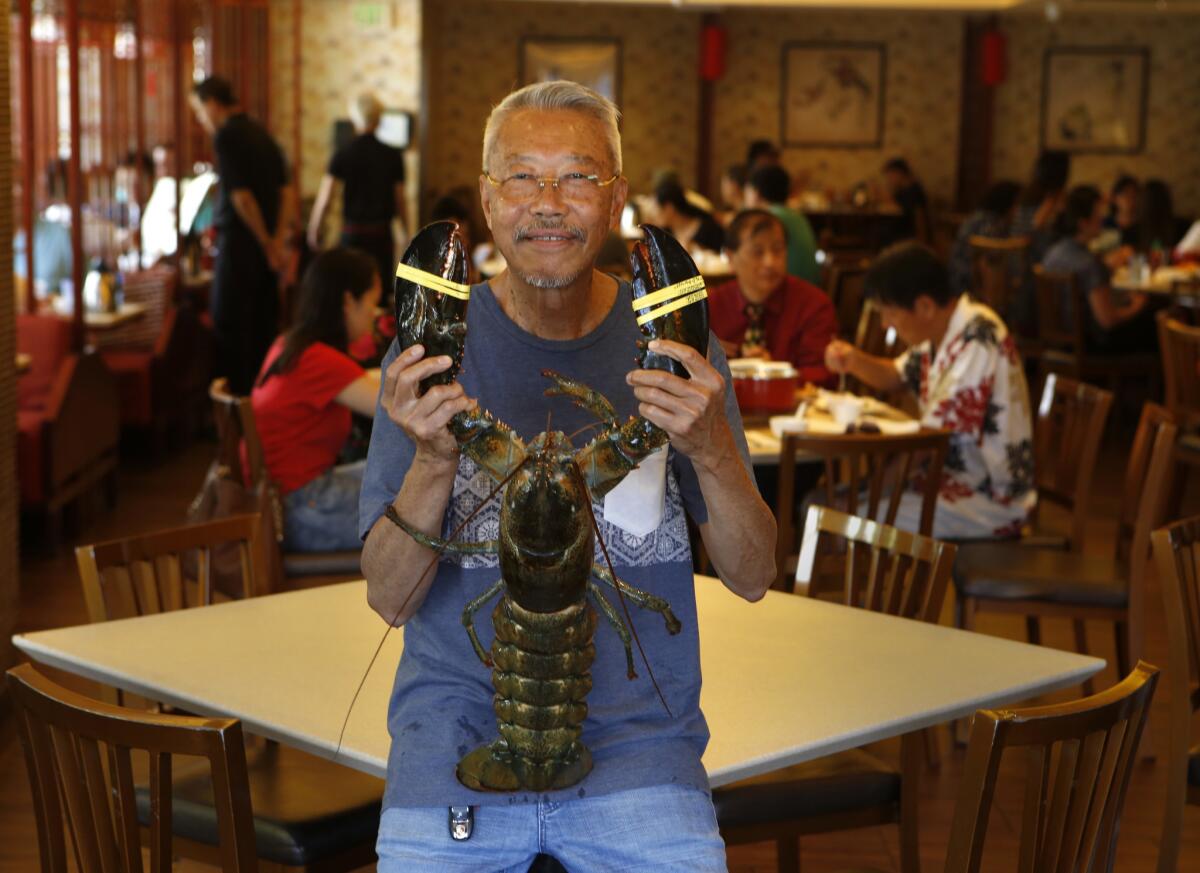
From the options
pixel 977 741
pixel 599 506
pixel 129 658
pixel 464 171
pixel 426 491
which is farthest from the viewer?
pixel 464 171

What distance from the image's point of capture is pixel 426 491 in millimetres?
1753

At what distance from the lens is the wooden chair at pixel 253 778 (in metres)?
2.13

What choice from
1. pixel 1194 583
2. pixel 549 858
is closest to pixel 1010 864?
pixel 1194 583

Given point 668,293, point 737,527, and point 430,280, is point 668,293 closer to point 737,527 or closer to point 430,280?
point 430,280

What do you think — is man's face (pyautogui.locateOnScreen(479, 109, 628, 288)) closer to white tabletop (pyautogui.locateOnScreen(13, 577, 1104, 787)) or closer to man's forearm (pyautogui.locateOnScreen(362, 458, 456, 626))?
man's forearm (pyautogui.locateOnScreen(362, 458, 456, 626))

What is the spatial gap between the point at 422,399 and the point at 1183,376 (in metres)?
4.42

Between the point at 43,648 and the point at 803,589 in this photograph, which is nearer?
the point at 43,648

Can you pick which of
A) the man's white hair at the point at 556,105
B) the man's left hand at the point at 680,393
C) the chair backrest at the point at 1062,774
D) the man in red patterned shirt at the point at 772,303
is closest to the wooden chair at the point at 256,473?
the man in red patterned shirt at the point at 772,303

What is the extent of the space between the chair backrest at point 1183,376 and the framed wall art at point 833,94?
955 centimetres

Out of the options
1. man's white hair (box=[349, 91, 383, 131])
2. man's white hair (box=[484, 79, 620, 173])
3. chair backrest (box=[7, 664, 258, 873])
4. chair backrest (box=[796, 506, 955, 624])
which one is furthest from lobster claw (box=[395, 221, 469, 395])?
man's white hair (box=[349, 91, 383, 131])

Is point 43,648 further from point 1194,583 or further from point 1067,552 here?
point 1067,552

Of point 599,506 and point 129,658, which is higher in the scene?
point 599,506

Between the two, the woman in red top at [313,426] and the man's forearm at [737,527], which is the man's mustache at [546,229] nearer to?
Result: the man's forearm at [737,527]

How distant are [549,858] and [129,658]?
0.73 meters
